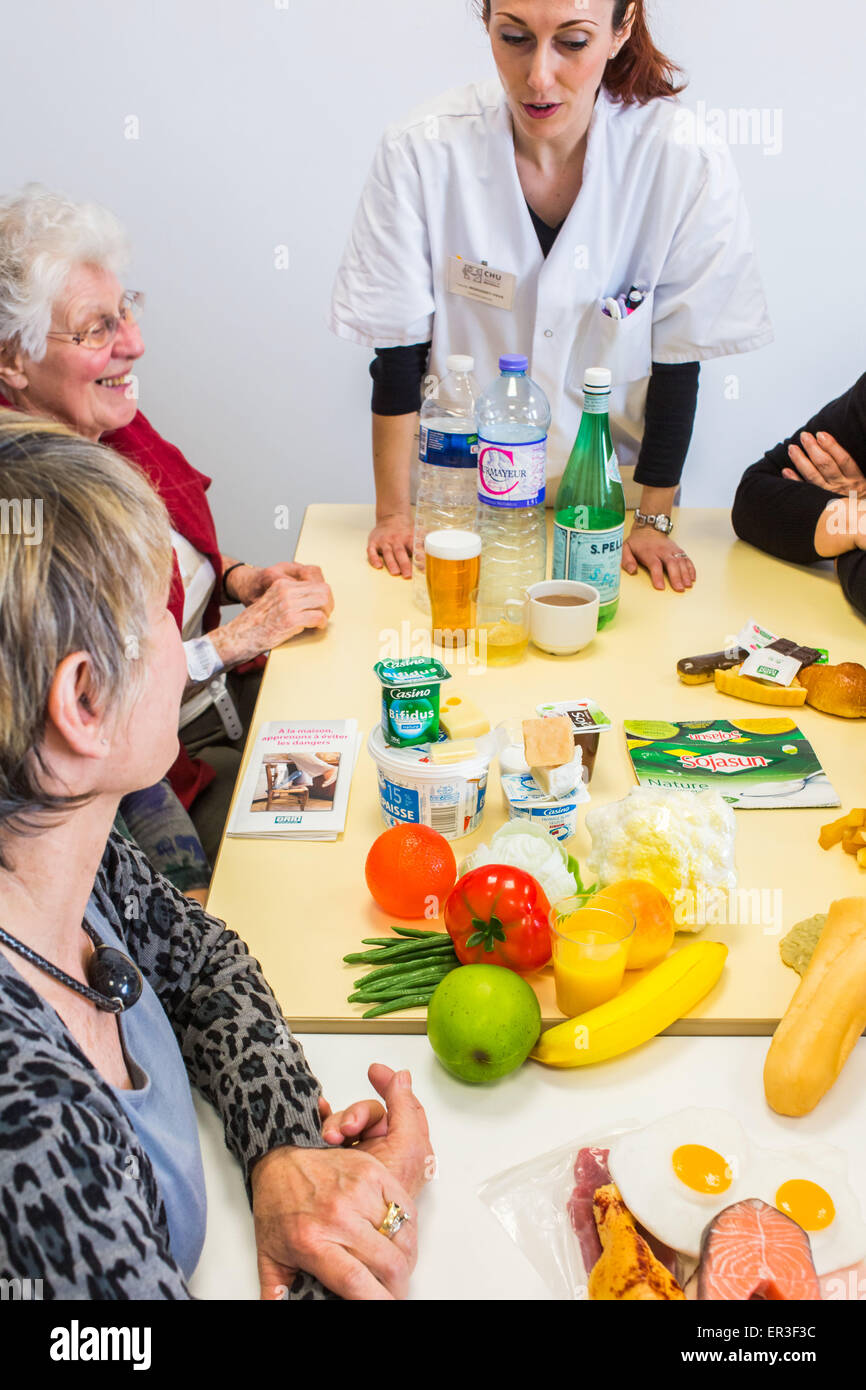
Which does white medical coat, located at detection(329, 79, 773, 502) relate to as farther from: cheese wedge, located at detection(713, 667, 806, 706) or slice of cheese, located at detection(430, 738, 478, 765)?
slice of cheese, located at detection(430, 738, 478, 765)

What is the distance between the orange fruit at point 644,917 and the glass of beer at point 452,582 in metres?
0.67

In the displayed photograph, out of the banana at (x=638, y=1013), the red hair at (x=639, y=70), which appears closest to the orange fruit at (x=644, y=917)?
the banana at (x=638, y=1013)

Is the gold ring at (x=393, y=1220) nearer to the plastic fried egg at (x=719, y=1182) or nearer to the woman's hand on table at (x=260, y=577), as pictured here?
the plastic fried egg at (x=719, y=1182)

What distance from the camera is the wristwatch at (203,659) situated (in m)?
1.94

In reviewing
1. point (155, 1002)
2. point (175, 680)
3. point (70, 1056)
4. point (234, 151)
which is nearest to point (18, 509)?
point (175, 680)

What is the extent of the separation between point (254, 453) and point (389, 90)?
1.17 m

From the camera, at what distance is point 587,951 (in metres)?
1.12

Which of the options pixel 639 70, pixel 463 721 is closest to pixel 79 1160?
pixel 463 721

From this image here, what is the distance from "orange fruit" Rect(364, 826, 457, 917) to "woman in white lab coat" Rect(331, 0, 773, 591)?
0.97 meters

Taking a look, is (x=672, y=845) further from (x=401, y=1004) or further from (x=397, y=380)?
(x=397, y=380)

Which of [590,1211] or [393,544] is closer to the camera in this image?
[590,1211]

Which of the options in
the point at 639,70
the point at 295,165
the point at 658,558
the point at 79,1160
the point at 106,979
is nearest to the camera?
the point at 79,1160

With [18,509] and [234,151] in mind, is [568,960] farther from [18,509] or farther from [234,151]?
[234,151]

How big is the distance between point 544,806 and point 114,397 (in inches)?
44.9
